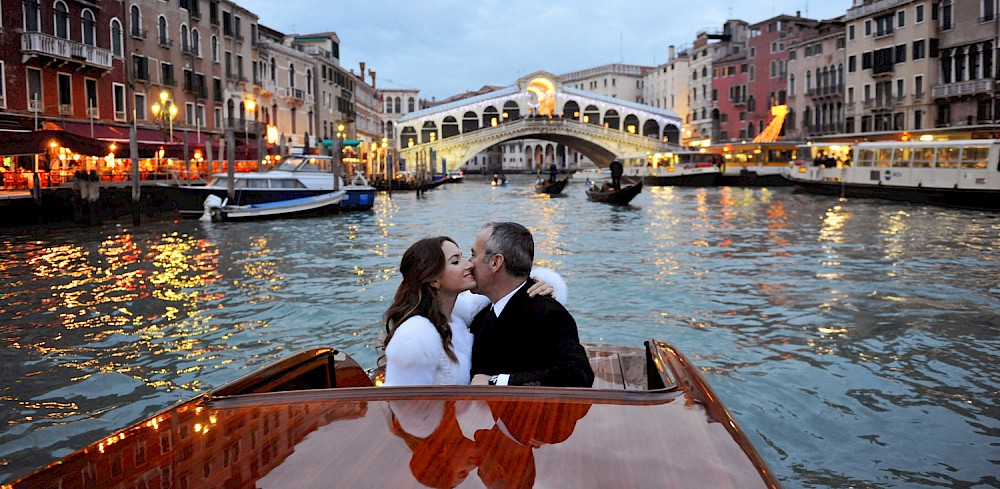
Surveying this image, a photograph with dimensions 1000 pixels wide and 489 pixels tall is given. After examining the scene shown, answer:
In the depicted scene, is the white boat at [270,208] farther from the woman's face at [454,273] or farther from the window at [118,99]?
the woman's face at [454,273]

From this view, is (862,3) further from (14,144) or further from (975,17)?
(14,144)

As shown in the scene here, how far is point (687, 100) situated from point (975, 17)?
34899mm

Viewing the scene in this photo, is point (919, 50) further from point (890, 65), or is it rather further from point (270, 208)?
point (270, 208)

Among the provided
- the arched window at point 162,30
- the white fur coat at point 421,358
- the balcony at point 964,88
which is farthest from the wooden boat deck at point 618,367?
the balcony at point 964,88

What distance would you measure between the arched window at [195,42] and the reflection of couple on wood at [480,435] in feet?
96.5

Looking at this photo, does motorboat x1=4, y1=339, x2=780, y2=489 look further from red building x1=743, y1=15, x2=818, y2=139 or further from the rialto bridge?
the rialto bridge

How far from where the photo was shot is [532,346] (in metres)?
2.66

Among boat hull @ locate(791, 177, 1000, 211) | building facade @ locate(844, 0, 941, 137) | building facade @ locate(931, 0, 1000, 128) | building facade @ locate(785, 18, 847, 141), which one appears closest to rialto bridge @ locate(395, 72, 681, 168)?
building facade @ locate(785, 18, 847, 141)

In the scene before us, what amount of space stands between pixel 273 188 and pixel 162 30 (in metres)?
9.61

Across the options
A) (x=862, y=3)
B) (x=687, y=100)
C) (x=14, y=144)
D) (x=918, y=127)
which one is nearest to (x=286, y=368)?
(x=14, y=144)

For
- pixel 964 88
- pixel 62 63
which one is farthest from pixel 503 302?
pixel 964 88

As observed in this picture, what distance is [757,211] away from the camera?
21125 mm

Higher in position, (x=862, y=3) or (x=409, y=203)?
(x=862, y=3)

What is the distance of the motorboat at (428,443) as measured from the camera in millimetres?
1384
